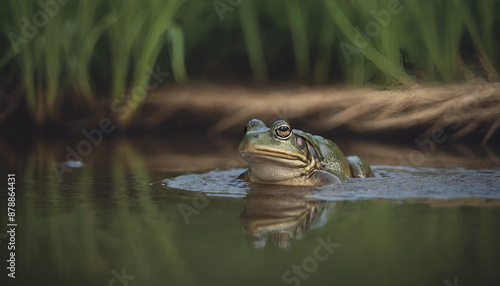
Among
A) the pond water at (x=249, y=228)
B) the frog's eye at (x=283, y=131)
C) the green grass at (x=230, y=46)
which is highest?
the green grass at (x=230, y=46)

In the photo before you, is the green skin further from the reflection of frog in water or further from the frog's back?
the reflection of frog in water

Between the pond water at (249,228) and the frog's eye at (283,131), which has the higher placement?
Result: the frog's eye at (283,131)

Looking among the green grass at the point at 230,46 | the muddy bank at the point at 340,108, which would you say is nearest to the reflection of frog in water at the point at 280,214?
the green grass at the point at 230,46

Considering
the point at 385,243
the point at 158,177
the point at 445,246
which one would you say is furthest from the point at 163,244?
the point at 158,177

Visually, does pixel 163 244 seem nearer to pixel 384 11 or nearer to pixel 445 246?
pixel 445 246

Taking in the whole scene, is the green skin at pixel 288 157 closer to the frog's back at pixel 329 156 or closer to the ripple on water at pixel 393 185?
the frog's back at pixel 329 156

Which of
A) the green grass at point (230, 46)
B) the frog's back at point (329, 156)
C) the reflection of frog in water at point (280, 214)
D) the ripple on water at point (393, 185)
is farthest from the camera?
the green grass at point (230, 46)

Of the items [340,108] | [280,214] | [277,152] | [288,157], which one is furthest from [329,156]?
[340,108]
